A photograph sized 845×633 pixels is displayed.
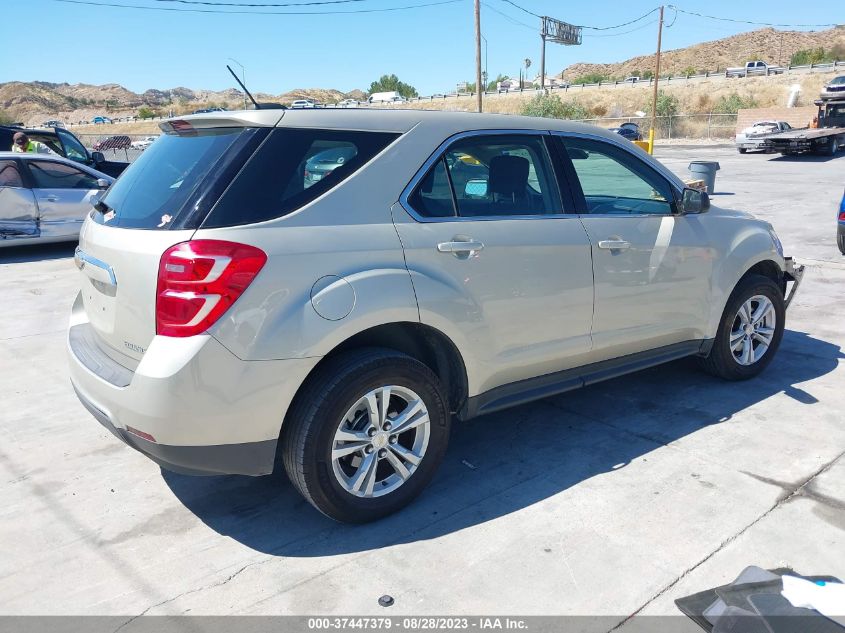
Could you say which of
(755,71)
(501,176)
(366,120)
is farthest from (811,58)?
(366,120)

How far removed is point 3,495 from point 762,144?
31518 mm

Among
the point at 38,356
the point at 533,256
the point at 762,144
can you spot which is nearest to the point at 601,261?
the point at 533,256

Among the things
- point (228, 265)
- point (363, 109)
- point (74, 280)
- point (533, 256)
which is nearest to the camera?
point (228, 265)

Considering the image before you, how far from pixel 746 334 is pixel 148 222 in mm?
4067

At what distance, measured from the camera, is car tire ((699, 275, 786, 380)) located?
4.79 metres

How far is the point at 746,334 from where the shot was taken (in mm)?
4930

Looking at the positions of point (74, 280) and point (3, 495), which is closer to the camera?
point (3, 495)

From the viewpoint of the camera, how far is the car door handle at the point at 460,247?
326cm

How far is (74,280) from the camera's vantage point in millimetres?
8719

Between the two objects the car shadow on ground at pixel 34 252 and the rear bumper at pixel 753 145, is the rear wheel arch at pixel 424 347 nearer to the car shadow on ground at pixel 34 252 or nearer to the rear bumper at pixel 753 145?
the car shadow on ground at pixel 34 252

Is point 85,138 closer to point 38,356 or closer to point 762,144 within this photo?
point 762,144

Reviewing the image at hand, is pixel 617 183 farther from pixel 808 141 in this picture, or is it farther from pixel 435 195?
pixel 808 141

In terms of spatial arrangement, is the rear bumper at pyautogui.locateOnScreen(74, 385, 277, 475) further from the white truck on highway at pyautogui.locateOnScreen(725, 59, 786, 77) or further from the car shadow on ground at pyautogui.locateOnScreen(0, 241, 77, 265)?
the white truck on highway at pyautogui.locateOnScreen(725, 59, 786, 77)

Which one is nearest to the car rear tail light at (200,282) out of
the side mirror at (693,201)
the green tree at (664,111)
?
the side mirror at (693,201)
